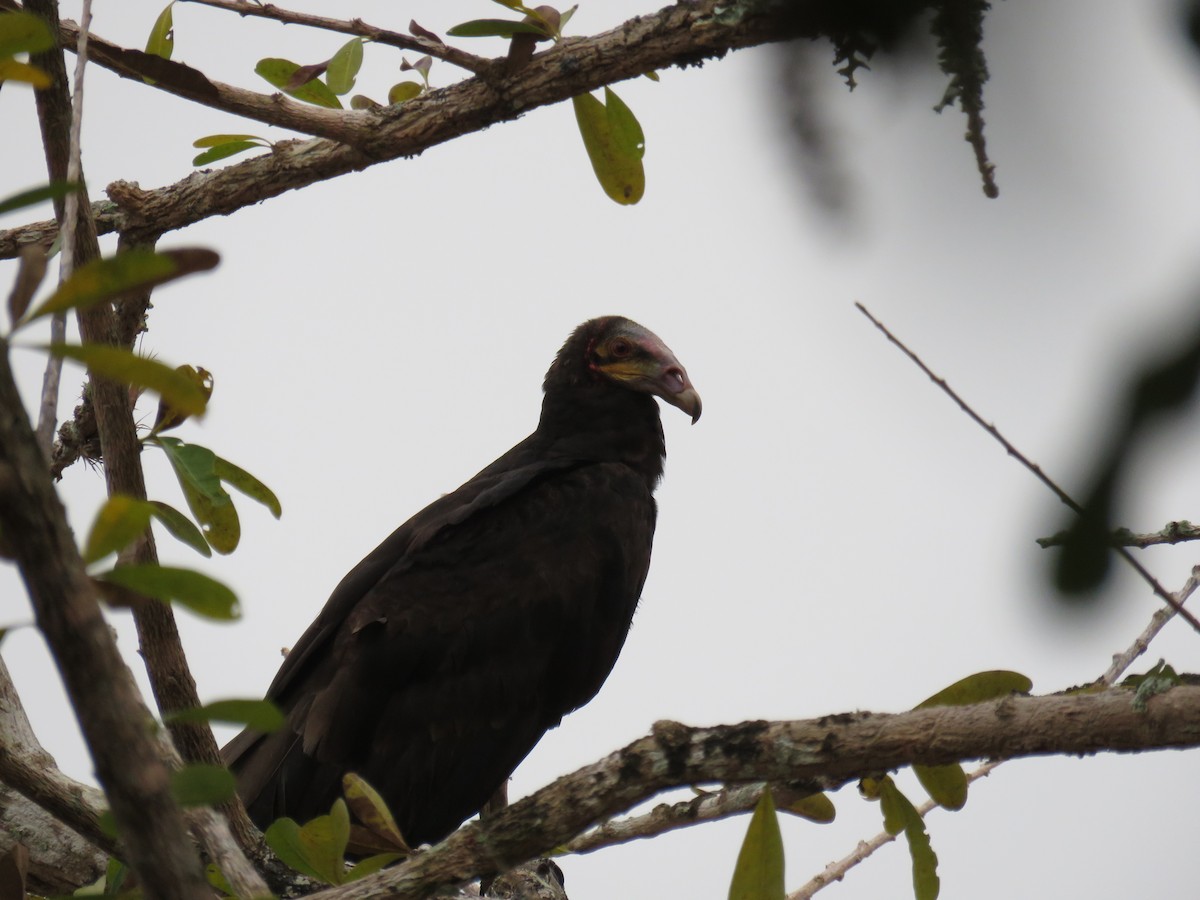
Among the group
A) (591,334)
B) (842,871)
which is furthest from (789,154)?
(591,334)

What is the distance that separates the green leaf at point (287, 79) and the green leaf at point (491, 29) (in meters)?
0.62

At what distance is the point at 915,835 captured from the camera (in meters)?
2.09

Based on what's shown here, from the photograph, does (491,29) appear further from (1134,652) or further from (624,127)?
(1134,652)

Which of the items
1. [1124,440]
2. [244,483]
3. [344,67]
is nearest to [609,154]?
[344,67]

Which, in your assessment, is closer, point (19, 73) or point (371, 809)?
point (19, 73)

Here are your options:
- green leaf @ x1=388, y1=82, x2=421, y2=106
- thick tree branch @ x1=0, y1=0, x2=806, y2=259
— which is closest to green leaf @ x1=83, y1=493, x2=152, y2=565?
thick tree branch @ x1=0, y1=0, x2=806, y2=259

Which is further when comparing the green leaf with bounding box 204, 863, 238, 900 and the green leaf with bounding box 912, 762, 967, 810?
the green leaf with bounding box 204, 863, 238, 900

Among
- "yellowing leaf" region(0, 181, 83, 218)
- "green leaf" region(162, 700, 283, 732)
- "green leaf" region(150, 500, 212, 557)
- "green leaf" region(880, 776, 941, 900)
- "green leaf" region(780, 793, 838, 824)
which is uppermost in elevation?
"green leaf" region(150, 500, 212, 557)

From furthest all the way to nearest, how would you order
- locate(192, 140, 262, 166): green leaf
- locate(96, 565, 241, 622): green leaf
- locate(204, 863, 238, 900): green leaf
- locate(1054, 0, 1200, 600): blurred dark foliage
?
1. locate(192, 140, 262, 166): green leaf
2. locate(204, 863, 238, 900): green leaf
3. locate(96, 565, 241, 622): green leaf
4. locate(1054, 0, 1200, 600): blurred dark foliage

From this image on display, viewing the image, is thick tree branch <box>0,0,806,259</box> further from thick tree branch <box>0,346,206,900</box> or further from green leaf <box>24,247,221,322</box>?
thick tree branch <box>0,346,206,900</box>

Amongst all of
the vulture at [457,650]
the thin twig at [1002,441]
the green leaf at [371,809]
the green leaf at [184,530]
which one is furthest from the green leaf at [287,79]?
the thin twig at [1002,441]

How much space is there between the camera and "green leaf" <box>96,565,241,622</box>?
112 cm

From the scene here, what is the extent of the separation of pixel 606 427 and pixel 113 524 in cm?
356

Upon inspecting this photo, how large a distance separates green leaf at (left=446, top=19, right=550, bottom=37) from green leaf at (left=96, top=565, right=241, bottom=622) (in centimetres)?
161
